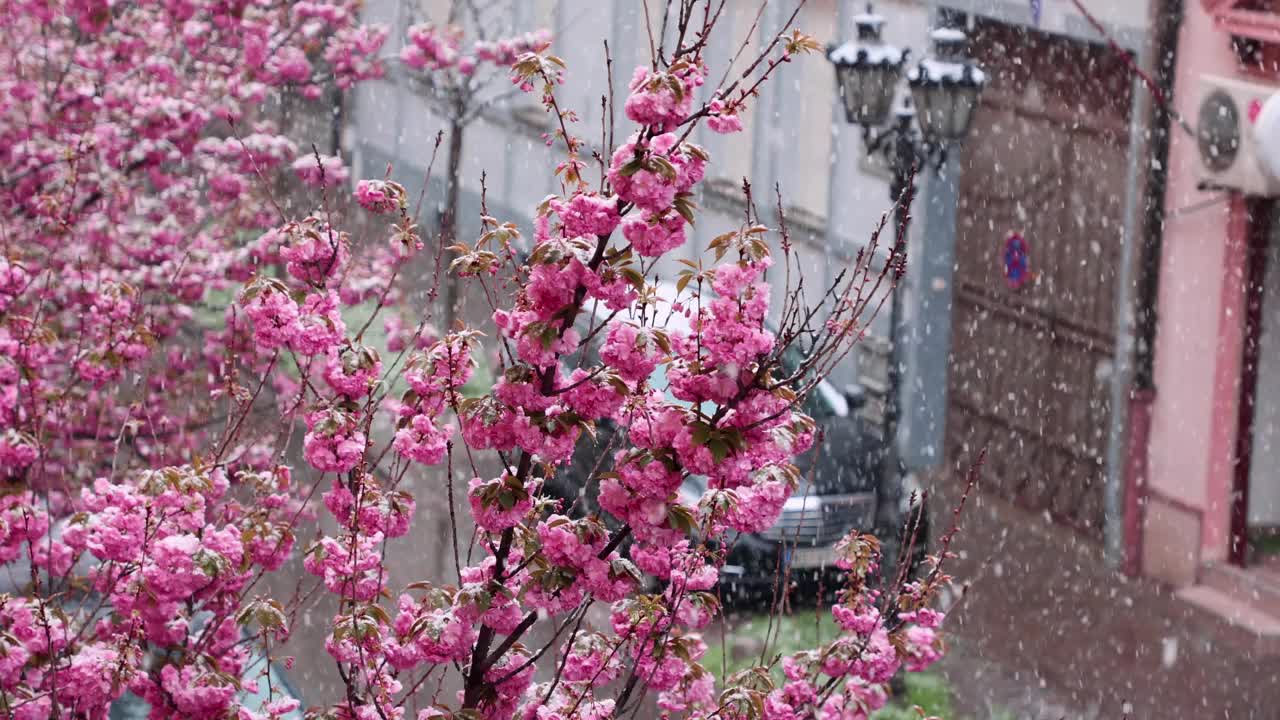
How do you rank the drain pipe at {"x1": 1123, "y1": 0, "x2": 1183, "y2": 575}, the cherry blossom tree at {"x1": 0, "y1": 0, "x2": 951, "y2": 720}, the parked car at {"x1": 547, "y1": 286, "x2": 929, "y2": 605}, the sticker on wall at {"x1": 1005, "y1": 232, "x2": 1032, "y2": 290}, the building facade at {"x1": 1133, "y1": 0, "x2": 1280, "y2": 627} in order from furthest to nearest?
Result: the sticker on wall at {"x1": 1005, "y1": 232, "x2": 1032, "y2": 290} < the drain pipe at {"x1": 1123, "y1": 0, "x2": 1183, "y2": 575} < the building facade at {"x1": 1133, "y1": 0, "x2": 1280, "y2": 627} < the parked car at {"x1": 547, "y1": 286, "x2": 929, "y2": 605} < the cherry blossom tree at {"x1": 0, "y1": 0, "x2": 951, "y2": 720}

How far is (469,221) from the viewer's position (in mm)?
24547

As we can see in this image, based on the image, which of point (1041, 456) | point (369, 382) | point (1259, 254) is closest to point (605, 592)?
point (369, 382)

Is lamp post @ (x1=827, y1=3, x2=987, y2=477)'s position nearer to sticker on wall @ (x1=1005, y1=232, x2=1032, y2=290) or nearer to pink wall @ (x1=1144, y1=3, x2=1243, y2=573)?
pink wall @ (x1=1144, y1=3, x2=1243, y2=573)

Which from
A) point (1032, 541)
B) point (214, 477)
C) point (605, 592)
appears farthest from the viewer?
point (1032, 541)

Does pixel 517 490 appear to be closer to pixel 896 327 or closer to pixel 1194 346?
pixel 896 327

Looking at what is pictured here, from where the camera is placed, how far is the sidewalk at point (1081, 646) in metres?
10.0

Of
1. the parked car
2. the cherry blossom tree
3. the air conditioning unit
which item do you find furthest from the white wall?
the cherry blossom tree

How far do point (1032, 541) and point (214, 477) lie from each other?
8773 mm

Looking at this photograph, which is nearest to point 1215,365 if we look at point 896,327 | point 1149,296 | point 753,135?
point 1149,296

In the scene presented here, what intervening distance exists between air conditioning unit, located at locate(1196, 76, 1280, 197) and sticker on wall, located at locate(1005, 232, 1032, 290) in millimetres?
2150

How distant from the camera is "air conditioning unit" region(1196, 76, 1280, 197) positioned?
1088cm

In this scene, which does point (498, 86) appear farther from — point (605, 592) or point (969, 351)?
point (605, 592)

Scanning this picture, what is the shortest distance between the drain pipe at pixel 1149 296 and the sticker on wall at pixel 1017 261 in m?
1.44

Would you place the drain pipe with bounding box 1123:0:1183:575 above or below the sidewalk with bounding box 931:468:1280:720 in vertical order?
above
